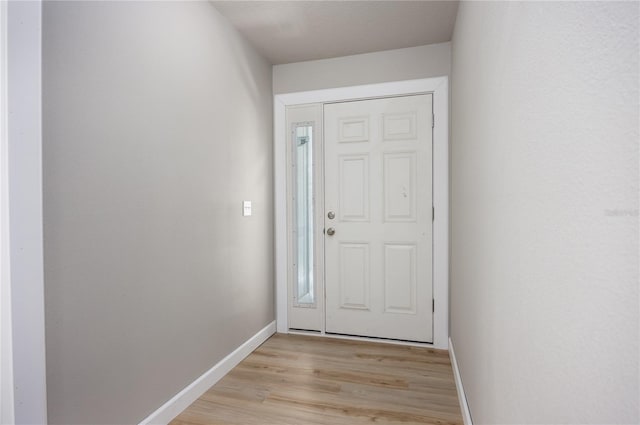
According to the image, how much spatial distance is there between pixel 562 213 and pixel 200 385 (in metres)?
2.06

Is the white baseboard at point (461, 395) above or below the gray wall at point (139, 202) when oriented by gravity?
below

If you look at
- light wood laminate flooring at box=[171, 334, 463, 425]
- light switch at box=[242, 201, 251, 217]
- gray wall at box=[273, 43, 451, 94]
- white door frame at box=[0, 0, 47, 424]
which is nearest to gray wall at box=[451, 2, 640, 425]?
light wood laminate flooring at box=[171, 334, 463, 425]

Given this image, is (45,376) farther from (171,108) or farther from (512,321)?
(512,321)

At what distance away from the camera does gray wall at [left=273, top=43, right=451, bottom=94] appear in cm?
259

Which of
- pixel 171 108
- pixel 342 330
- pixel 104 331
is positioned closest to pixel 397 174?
pixel 342 330

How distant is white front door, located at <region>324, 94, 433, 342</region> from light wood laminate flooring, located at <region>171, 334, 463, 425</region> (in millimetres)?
271

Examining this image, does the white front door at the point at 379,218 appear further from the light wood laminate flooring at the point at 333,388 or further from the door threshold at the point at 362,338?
the light wood laminate flooring at the point at 333,388

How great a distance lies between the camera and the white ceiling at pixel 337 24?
210cm

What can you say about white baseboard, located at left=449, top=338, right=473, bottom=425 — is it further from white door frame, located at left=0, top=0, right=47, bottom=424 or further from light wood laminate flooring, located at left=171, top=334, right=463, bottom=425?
white door frame, located at left=0, top=0, right=47, bottom=424

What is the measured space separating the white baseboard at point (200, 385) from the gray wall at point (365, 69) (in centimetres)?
216

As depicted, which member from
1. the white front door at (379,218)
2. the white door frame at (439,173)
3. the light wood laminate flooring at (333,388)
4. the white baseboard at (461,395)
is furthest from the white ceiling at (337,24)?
the light wood laminate flooring at (333,388)

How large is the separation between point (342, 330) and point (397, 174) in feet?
4.65

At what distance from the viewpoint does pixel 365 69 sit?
275 cm

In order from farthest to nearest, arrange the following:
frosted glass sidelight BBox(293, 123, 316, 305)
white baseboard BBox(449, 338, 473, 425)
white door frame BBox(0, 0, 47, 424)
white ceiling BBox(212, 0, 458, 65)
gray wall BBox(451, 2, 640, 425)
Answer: frosted glass sidelight BBox(293, 123, 316, 305), white ceiling BBox(212, 0, 458, 65), white baseboard BBox(449, 338, 473, 425), white door frame BBox(0, 0, 47, 424), gray wall BBox(451, 2, 640, 425)
